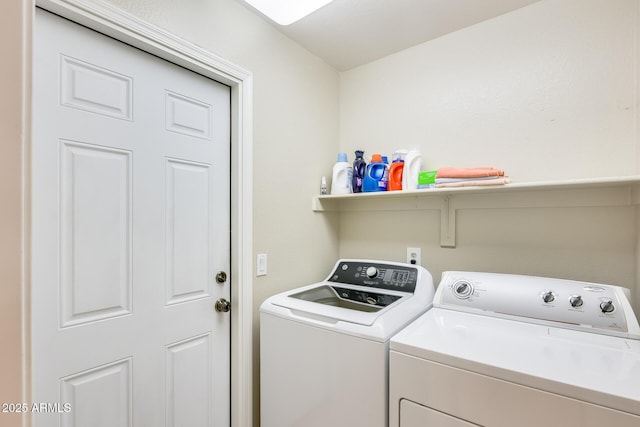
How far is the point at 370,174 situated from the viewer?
196 cm

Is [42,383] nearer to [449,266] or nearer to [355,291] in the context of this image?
[355,291]

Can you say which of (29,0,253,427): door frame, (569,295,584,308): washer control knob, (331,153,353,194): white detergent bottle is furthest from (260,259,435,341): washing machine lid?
(569,295,584,308): washer control knob

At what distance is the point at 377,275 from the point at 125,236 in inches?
50.8

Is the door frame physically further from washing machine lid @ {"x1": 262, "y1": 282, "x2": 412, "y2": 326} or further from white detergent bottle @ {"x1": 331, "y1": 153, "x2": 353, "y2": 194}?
white detergent bottle @ {"x1": 331, "y1": 153, "x2": 353, "y2": 194}

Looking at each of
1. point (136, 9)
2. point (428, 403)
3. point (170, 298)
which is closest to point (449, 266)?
point (428, 403)

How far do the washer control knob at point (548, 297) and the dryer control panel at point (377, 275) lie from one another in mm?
554

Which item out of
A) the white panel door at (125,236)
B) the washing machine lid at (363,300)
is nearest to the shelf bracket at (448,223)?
the washing machine lid at (363,300)

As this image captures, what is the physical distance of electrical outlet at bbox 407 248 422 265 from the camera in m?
1.93

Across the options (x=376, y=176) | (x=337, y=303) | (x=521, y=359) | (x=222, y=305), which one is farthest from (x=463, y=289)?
(x=222, y=305)

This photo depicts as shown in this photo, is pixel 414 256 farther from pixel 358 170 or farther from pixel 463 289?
pixel 358 170

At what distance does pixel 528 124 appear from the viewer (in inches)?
63.3

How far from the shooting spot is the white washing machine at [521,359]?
845 mm

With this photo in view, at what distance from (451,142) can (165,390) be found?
6.46ft
